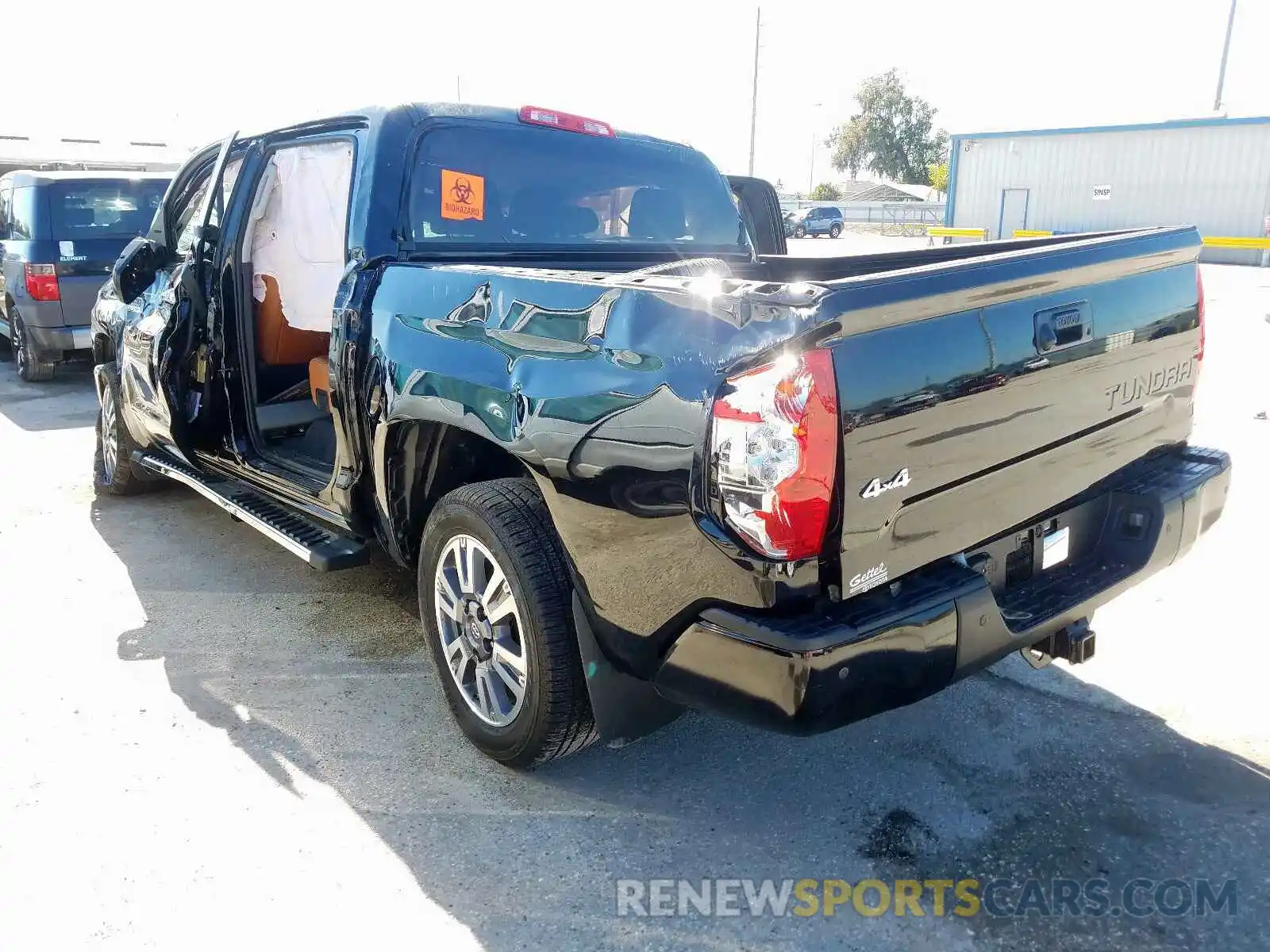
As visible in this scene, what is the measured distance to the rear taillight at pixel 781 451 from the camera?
204 cm

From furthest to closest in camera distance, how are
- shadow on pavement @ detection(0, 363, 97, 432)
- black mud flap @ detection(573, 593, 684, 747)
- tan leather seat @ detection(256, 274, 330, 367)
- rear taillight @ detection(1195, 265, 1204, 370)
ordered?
shadow on pavement @ detection(0, 363, 97, 432) → tan leather seat @ detection(256, 274, 330, 367) → rear taillight @ detection(1195, 265, 1204, 370) → black mud flap @ detection(573, 593, 684, 747)

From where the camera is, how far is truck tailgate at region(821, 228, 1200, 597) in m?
2.12

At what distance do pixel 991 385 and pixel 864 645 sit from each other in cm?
71

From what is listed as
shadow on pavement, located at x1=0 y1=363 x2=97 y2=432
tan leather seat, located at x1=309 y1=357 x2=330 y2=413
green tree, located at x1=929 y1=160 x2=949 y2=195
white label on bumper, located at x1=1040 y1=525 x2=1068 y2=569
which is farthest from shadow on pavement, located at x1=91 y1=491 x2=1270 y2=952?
green tree, located at x1=929 y1=160 x2=949 y2=195

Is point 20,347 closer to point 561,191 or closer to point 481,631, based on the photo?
point 561,191

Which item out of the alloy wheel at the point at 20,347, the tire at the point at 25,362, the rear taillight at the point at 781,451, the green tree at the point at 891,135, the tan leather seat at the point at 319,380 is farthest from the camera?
the green tree at the point at 891,135

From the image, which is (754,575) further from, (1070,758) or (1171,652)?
(1171,652)

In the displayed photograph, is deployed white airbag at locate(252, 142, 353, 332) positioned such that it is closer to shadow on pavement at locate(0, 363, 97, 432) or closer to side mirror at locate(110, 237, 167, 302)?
side mirror at locate(110, 237, 167, 302)

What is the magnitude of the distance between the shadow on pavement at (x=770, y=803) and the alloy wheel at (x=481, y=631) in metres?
0.23

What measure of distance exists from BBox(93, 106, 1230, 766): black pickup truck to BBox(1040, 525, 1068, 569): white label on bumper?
16 mm

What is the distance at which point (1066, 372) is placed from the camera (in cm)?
254

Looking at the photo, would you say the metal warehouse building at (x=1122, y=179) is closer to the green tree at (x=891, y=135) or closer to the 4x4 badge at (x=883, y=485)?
the 4x4 badge at (x=883, y=485)

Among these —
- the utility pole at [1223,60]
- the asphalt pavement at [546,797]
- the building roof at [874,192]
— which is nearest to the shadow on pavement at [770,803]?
the asphalt pavement at [546,797]

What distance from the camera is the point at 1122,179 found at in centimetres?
2827
